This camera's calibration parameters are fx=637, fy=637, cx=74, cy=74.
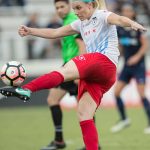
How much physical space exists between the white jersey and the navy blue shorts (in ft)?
15.4

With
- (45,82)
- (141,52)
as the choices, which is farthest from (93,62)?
(141,52)

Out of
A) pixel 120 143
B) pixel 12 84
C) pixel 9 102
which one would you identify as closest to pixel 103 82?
pixel 12 84

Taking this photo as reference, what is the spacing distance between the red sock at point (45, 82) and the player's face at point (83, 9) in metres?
0.95

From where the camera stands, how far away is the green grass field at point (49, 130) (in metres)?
10.2

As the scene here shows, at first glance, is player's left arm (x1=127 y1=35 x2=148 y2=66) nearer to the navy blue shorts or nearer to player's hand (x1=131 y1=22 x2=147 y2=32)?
the navy blue shorts

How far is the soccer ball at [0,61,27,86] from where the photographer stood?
6.99 meters

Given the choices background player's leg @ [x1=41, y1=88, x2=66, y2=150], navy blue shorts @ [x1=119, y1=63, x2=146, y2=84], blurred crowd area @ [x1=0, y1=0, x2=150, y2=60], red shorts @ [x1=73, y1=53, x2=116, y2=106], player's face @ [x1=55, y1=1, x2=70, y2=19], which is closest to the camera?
red shorts @ [x1=73, y1=53, x2=116, y2=106]

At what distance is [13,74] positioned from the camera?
7.04 m

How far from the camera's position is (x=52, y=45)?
1680 centimetres

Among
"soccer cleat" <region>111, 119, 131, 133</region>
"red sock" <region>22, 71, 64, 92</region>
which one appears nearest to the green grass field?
"soccer cleat" <region>111, 119, 131, 133</region>

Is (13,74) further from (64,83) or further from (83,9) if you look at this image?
(64,83)

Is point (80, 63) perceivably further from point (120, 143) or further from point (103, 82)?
point (120, 143)

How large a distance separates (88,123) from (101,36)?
1061 millimetres

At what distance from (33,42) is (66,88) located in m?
7.38
